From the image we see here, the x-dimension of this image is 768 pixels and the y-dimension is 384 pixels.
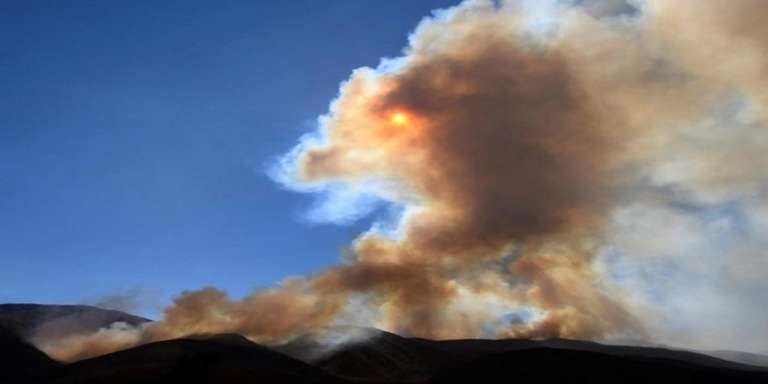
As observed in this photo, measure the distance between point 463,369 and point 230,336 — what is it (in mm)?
74726

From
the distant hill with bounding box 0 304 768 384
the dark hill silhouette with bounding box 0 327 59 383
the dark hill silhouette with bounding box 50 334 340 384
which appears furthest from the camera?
the dark hill silhouette with bounding box 0 327 59 383

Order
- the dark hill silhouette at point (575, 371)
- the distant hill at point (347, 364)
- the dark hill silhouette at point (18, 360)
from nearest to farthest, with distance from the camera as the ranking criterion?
the dark hill silhouette at point (575, 371)
the distant hill at point (347, 364)
the dark hill silhouette at point (18, 360)

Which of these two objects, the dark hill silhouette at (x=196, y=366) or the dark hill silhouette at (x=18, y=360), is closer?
the dark hill silhouette at (x=196, y=366)

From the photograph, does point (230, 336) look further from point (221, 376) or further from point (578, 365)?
point (578, 365)

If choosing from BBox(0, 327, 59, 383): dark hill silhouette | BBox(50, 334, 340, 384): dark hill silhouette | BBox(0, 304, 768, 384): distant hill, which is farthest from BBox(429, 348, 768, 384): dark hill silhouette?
BBox(0, 327, 59, 383): dark hill silhouette

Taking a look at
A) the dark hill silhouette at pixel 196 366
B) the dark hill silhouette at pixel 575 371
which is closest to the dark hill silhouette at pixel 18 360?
A: the dark hill silhouette at pixel 196 366

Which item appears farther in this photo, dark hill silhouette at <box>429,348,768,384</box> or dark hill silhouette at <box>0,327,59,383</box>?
dark hill silhouette at <box>0,327,59,383</box>

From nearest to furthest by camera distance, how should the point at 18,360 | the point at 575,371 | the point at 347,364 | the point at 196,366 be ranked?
the point at 196,366, the point at 575,371, the point at 347,364, the point at 18,360

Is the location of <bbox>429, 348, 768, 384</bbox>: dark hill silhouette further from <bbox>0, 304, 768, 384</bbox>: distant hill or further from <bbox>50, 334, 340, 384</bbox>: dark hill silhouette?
<bbox>50, 334, 340, 384</bbox>: dark hill silhouette

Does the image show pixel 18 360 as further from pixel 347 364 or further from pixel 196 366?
pixel 196 366

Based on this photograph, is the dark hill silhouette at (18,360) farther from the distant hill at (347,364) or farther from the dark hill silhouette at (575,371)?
the dark hill silhouette at (575,371)

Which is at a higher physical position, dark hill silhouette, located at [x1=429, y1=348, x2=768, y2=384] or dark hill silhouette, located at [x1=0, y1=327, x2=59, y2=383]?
dark hill silhouette, located at [x1=0, y1=327, x2=59, y2=383]

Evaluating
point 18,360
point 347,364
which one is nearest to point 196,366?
point 347,364

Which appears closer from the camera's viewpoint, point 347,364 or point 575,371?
point 575,371
